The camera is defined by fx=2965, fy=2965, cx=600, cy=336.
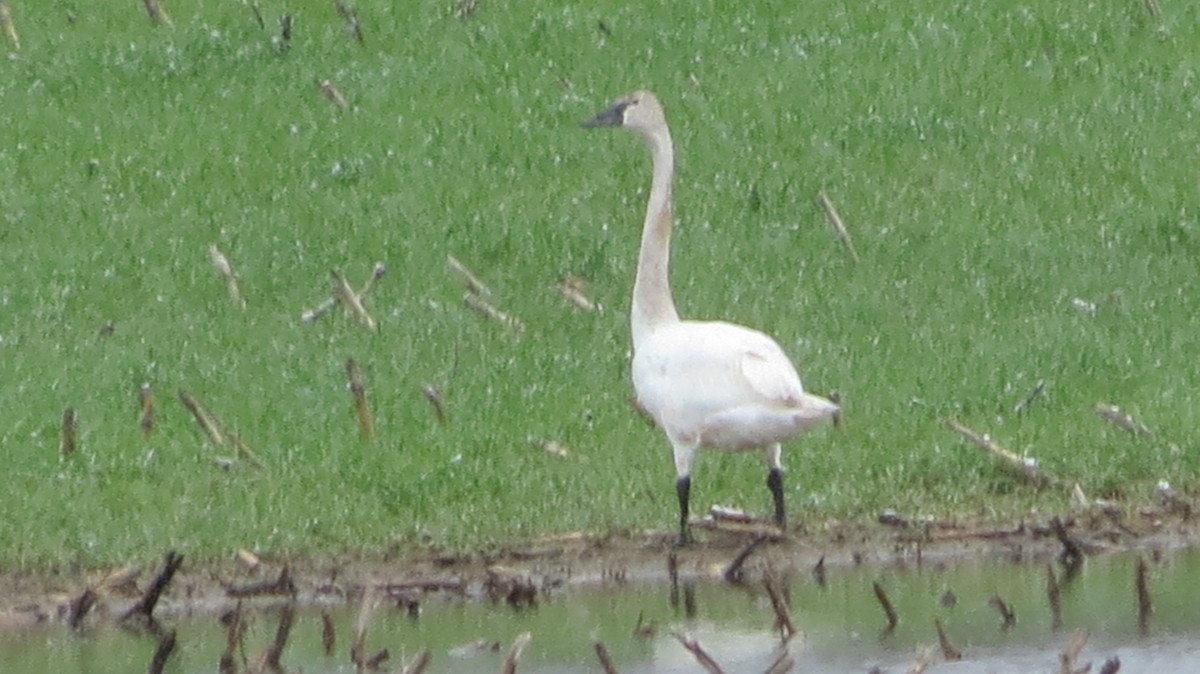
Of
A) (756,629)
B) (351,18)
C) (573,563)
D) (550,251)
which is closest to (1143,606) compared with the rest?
(756,629)

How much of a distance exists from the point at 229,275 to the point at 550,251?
170 cm

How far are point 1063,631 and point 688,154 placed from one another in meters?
8.13

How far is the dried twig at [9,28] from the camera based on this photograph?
63.2ft

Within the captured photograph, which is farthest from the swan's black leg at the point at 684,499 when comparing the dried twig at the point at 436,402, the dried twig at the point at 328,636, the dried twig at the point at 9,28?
the dried twig at the point at 9,28

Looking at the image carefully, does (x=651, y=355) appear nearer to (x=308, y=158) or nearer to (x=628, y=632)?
(x=628, y=632)

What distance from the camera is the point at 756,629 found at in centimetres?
938

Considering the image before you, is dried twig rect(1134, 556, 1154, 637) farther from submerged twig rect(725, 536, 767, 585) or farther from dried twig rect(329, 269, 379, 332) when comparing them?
dried twig rect(329, 269, 379, 332)

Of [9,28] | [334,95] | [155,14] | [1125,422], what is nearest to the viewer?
[1125,422]

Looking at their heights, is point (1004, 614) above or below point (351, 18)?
below

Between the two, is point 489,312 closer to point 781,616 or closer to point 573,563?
point 573,563

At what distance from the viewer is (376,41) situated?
19.2 m

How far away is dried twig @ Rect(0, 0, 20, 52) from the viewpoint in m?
19.3

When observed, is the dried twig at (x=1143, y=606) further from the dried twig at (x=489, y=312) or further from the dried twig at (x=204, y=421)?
the dried twig at (x=489, y=312)

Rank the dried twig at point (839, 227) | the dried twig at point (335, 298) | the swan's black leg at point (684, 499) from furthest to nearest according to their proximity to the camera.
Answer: the dried twig at point (839, 227) < the dried twig at point (335, 298) < the swan's black leg at point (684, 499)
